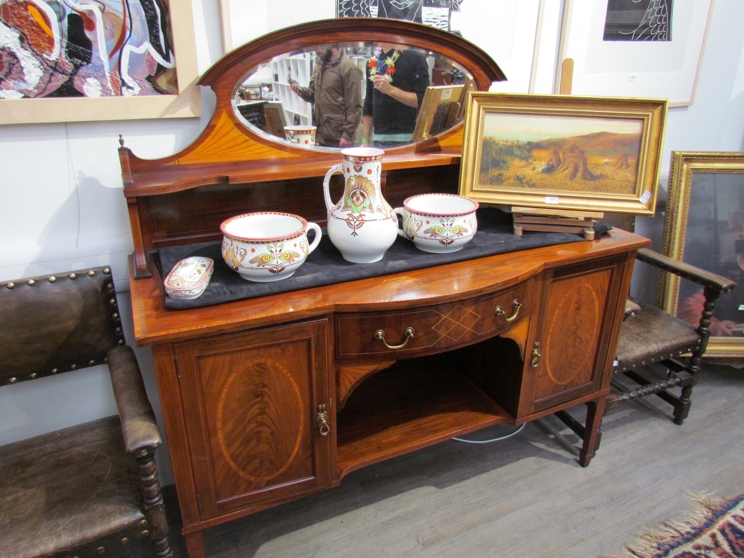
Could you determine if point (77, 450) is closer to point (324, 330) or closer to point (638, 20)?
point (324, 330)

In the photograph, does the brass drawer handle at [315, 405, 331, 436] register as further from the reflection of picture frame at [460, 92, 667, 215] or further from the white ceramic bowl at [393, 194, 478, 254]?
the reflection of picture frame at [460, 92, 667, 215]

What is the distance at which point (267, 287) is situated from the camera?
Answer: 44.1 inches

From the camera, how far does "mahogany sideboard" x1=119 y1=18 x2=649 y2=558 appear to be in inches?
42.9

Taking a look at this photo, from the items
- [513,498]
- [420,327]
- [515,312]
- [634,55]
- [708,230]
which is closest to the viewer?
[420,327]

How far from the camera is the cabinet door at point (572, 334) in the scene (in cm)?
142

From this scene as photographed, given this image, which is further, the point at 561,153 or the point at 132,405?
the point at 561,153

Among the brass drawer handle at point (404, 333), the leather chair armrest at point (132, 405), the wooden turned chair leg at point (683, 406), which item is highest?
the brass drawer handle at point (404, 333)

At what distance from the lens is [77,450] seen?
123cm

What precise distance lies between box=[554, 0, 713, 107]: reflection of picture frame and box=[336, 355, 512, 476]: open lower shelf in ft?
3.50

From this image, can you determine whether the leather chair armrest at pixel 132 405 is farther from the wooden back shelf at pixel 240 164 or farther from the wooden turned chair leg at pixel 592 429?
the wooden turned chair leg at pixel 592 429

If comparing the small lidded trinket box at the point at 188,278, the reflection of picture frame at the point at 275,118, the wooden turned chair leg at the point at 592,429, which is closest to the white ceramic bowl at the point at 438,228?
the reflection of picture frame at the point at 275,118

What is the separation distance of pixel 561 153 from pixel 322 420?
0.96 meters

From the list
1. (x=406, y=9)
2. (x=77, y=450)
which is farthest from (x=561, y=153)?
(x=77, y=450)

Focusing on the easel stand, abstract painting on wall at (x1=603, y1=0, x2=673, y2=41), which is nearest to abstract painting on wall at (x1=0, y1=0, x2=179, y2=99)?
the easel stand
